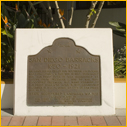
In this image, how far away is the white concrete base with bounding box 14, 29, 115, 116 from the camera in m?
4.18

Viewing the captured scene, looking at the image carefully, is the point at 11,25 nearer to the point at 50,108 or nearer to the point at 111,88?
the point at 50,108

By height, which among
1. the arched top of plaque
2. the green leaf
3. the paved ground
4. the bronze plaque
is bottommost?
the paved ground

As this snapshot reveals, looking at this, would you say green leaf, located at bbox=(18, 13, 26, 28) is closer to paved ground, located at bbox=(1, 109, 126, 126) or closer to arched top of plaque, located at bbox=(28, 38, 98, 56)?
arched top of plaque, located at bbox=(28, 38, 98, 56)

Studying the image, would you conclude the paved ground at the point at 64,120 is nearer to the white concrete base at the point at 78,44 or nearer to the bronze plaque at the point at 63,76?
the white concrete base at the point at 78,44

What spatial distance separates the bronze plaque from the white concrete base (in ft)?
0.28

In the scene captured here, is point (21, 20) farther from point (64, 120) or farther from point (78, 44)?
point (64, 120)

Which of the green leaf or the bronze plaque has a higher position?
the green leaf

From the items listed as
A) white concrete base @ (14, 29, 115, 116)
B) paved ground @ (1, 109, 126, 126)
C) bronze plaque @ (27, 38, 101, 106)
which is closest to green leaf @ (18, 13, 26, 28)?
white concrete base @ (14, 29, 115, 116)

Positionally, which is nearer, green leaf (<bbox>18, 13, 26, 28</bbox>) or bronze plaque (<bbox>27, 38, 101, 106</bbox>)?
bronze plaque (<bbox>27, 38, 101, 106</bbox>)

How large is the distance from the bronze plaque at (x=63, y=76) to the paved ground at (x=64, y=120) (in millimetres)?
300

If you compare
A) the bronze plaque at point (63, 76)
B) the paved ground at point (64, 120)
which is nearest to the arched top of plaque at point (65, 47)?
the bronze plaque at point (63, 76)

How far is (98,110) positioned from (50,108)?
98cm

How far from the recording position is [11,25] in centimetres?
522

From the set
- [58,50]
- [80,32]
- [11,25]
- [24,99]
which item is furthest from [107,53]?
[11,25]
